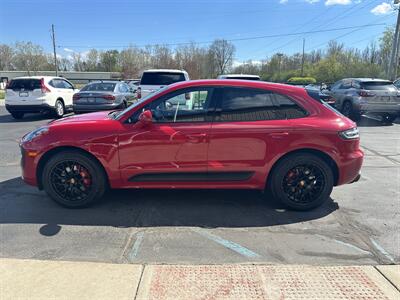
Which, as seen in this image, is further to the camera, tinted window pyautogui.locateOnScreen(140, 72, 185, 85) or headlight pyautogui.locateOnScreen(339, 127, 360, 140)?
tinted window pyautogui.locateOnScreen(140, 72, 185, 85)

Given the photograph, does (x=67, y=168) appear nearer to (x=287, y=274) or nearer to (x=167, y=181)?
(x=167, y=181)

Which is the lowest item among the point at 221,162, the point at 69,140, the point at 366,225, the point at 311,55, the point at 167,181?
the point at 366,225

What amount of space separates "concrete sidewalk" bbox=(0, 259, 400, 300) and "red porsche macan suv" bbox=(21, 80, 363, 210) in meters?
1.33

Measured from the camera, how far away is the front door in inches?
154

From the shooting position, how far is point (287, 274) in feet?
9.16

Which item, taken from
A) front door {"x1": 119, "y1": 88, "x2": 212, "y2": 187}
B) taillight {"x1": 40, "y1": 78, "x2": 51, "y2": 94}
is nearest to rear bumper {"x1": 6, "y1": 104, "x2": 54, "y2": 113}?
taillight {"x1": 40, "y1": 78, "x2": 51, "y2": 94}

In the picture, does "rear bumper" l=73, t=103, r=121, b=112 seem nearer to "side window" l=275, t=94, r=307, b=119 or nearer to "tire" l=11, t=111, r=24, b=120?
"tire" l=11, t=111, r=24, b=120

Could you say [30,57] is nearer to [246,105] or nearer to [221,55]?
[221,55]

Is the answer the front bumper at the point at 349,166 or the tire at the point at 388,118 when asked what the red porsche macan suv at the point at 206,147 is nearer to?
the front bumper at the point at 349,166

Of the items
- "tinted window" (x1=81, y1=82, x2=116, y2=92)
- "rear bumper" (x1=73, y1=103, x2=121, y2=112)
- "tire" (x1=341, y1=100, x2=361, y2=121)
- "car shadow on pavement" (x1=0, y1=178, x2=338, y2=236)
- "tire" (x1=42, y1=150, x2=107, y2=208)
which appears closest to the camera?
"car shadow on pavement" (x1=0, y1=178, x2=338, y2=236)

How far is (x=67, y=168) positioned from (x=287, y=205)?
9.53ft

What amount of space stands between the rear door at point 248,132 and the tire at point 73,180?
1.48 metres

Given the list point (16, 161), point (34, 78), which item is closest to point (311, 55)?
→ point (34, 78)

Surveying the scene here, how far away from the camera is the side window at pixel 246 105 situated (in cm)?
402
